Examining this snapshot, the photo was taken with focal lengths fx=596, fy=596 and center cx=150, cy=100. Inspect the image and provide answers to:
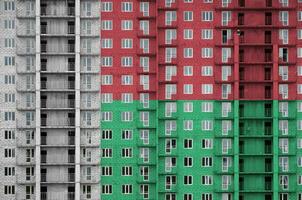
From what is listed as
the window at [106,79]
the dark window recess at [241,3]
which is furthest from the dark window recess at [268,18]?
the window at [106,79]

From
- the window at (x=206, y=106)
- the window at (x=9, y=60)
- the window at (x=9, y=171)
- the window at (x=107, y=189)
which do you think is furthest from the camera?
the window at (x=206, y=106)

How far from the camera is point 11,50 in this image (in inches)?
3656

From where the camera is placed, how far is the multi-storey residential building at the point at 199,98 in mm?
92125

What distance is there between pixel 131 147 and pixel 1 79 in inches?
898

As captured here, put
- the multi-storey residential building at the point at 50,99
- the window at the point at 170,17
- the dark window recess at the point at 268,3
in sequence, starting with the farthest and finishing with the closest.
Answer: the dark window recess at the point at 268,3
the window at the point at 170,17
the multi-storey residential building at the point at 50,99

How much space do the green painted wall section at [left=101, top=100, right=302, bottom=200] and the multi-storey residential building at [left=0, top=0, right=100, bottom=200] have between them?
3635 mm

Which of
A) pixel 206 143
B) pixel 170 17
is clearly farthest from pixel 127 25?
pixel 206 143

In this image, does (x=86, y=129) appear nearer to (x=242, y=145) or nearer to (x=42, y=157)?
(x=42, y=157)

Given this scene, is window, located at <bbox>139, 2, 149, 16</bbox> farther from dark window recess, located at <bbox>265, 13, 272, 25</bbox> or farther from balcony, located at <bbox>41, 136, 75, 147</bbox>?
balcony, located at <bbox>41, 136, 75, 147</bbox>

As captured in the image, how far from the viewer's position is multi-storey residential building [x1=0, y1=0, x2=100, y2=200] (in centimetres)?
9150

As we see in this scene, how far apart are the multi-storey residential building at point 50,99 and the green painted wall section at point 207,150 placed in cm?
364

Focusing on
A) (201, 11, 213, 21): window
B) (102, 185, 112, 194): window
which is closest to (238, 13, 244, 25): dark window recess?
(201, 11, 213, 21): window

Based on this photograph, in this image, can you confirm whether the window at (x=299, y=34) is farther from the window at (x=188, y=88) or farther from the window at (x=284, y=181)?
the window at (x=284, y=181)

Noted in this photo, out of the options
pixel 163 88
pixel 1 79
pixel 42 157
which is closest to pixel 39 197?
pixel 42 157
